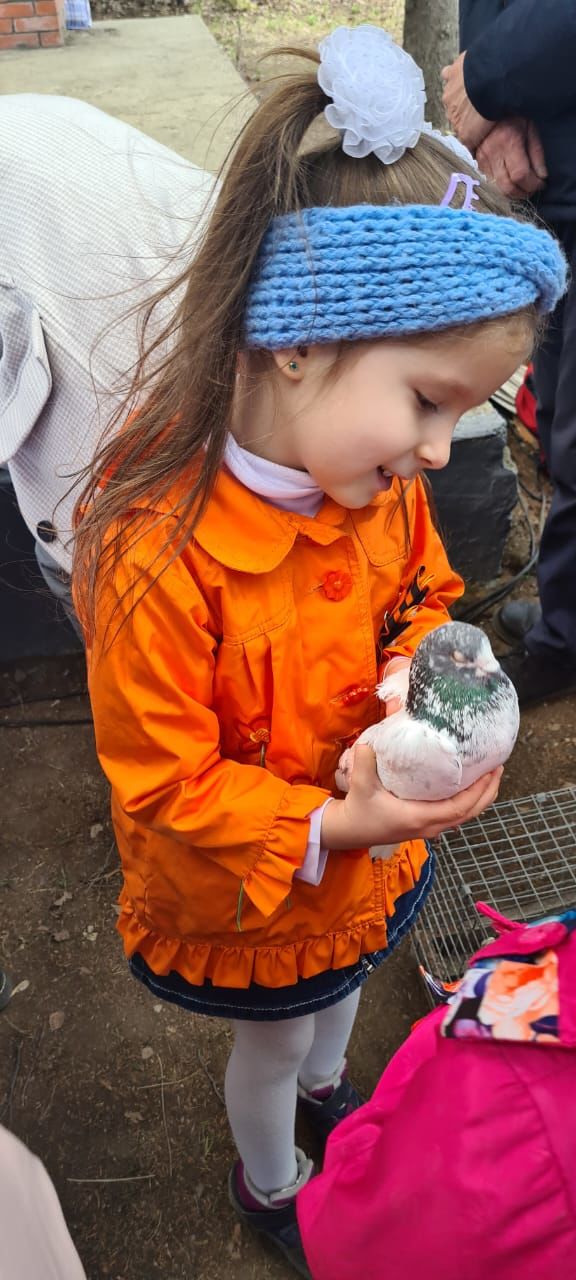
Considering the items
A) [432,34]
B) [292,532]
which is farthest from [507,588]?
[432,34]

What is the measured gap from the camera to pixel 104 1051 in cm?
221

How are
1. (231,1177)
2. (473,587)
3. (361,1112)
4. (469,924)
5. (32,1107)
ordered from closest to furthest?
1. (361,1112)
2. (231,1177)
3. (32,1107)
4. (469,924)
5. (473,587)

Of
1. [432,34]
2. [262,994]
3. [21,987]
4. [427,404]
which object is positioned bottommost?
[21,987]

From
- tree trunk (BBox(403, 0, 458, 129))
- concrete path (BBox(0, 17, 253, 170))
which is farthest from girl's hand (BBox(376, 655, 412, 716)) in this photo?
tree trunk (BBox(403, 0, 458, 129))

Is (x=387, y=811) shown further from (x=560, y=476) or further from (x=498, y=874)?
(x=560, y=476)

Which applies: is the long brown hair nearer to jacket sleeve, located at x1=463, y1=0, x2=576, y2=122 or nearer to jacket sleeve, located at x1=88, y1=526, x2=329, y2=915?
jacket sleeve, located at x1=88, y1=526, x2=329, y2=915

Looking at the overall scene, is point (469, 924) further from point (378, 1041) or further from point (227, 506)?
point (227, 506)

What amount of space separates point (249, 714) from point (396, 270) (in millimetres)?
603

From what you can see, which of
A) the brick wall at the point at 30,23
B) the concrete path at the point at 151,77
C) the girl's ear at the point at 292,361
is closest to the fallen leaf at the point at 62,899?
the girl's ear at the point at 292,361

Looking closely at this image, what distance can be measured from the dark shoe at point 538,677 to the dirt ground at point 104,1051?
9.9 inches

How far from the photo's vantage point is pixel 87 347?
1773mm

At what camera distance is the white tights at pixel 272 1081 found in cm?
152

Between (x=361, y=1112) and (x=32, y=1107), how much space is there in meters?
1.32

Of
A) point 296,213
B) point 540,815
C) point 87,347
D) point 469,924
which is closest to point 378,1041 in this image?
point 469,924
